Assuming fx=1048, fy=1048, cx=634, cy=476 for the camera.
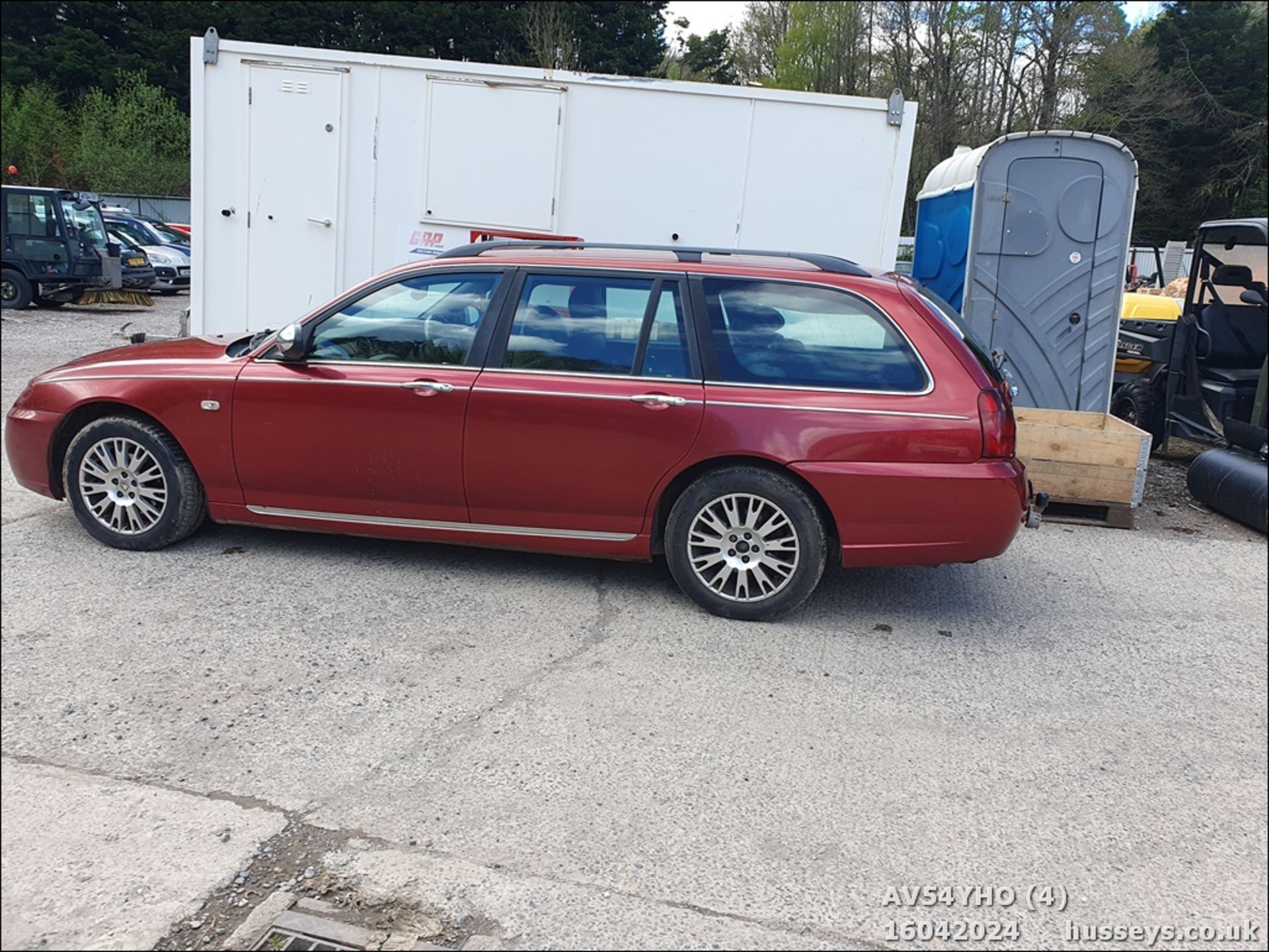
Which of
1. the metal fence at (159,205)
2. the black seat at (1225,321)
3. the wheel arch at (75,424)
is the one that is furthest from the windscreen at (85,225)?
the black seat at (1225,321)

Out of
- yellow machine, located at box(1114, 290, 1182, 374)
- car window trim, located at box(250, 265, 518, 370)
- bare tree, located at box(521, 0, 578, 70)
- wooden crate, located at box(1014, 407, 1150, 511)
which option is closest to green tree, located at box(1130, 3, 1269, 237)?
yellow machine, located at box(1114, 290, 1182, 374)

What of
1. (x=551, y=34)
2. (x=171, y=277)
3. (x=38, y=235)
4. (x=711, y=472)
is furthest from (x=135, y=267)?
(x=711, y=472)

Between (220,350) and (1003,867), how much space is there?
15.0 ft

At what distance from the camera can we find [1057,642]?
4914 millimetres

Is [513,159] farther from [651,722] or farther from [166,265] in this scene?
[166,265]

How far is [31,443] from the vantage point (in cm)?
542

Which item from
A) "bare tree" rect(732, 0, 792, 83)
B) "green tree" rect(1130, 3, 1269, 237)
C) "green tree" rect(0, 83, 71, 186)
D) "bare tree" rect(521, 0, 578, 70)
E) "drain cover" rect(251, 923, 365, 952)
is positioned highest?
"bare tree" rect(732, 0, 792, 83)

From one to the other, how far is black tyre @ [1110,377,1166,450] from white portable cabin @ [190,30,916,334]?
8.20 feet

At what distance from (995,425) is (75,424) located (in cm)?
460

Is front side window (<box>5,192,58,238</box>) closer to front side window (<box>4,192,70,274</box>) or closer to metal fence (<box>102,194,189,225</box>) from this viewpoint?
front side window (<box>4,192,70,274</box>)

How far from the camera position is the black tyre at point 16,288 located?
602 inches

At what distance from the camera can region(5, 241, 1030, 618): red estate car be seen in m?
4.84

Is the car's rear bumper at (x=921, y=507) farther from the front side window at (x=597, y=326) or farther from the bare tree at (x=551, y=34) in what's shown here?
the bare tree at (x=551, y=34)

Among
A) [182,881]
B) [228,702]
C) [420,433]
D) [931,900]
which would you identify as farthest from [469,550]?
[931,900]
